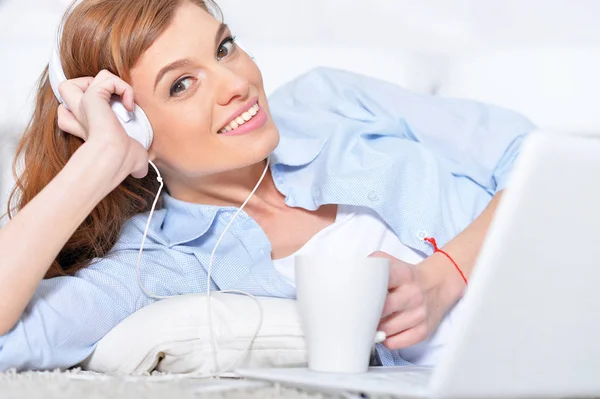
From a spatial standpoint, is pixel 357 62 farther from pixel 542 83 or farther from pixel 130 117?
pixel 130 117

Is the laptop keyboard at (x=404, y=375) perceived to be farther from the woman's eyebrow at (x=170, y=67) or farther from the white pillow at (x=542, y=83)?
the white pillow at (x=542, y=83)

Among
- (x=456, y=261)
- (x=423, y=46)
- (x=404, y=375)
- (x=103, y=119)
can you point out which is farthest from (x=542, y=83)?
(x=404, y=375)

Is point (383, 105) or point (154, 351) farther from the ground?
point (383, 105)

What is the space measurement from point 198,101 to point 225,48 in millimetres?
175

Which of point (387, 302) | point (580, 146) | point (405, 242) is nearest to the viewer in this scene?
point (580, 146)

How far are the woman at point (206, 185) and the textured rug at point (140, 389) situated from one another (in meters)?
0.25

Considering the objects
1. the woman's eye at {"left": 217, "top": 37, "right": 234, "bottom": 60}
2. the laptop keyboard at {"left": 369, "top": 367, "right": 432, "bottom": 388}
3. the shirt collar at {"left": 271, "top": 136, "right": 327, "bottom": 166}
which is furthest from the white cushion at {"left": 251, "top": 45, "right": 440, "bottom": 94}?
the laptop keyboard at {"left": 369, "top": 367, "right": 432, "bottom": 388}

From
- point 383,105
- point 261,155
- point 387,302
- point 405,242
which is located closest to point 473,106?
point 383,105

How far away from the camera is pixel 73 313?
1495 mm

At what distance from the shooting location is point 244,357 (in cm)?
140

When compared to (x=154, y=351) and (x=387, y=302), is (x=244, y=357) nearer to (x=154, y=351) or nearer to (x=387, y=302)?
(x=154, y=351)

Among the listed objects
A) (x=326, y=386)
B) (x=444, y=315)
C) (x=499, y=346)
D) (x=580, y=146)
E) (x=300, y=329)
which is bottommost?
(x=444, y=315)

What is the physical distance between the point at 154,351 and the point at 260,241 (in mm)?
433

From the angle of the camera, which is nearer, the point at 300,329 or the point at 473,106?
the point at 300,329
